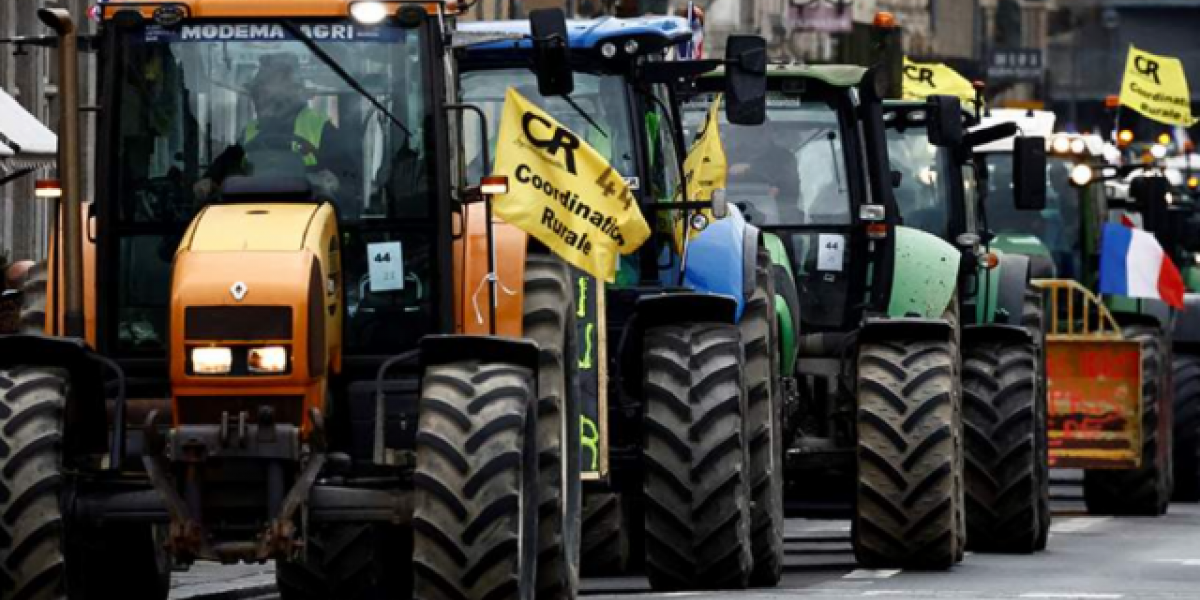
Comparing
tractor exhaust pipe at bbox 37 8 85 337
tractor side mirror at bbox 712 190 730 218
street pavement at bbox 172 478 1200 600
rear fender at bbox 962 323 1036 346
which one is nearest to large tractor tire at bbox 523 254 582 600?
tractor exhaust pipe at bbox 37 8 85 337

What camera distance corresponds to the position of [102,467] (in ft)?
52.2

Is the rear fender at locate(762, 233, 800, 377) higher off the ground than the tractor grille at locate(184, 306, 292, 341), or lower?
lower

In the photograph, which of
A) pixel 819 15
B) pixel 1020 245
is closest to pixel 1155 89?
pixel 1020 245

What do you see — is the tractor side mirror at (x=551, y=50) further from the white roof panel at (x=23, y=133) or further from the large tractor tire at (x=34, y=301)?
the white roof panel at (x=23, y=133)

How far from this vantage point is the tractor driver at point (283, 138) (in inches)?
646

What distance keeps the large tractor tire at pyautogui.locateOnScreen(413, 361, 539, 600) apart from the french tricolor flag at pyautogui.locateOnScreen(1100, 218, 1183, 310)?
58.1 feet

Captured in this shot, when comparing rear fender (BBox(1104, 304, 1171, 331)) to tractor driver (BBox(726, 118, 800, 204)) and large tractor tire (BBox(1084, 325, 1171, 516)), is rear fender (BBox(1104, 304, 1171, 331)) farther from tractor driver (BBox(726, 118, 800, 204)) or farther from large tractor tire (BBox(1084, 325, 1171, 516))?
tractor driver (BBox(726, 118, 800, 204))

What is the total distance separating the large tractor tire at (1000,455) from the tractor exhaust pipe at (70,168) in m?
9.52

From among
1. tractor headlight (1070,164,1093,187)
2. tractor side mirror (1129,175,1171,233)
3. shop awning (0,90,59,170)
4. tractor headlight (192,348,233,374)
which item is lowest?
tractor headlight (192,348,233,374)

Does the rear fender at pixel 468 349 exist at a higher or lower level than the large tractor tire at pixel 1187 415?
higher

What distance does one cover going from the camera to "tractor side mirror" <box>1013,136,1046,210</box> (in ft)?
86.5

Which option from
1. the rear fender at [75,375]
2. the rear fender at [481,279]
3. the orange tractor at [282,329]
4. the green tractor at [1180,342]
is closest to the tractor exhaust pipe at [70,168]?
the orange tractor at [282,329]

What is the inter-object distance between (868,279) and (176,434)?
32.0 ft

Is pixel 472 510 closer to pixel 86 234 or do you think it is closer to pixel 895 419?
pixel 86 234
